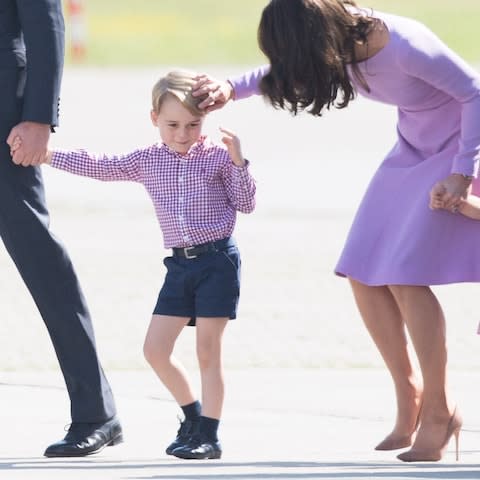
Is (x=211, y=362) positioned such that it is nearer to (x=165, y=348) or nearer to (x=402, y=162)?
(x=165, y=348)

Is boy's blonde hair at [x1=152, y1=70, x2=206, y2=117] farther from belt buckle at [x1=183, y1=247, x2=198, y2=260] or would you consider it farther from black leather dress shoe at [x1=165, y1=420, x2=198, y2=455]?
black leather dress shoe at [x1=165, y1=420, x2=198, y2=455]

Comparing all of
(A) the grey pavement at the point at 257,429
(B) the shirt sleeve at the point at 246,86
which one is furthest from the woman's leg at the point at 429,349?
(B) the shirt sleeve at the point at 246,86

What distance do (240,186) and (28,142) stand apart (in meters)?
0.66

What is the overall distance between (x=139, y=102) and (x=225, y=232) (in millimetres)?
20550

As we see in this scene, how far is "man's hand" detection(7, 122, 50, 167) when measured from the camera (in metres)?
5.55

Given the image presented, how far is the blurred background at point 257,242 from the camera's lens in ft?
27.9

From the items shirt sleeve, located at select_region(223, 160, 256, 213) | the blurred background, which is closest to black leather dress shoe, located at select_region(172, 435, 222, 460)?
shirt sleeve, located at select_region(223, 160, 256, 213)

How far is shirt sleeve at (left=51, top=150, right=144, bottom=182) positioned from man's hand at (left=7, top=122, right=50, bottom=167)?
0.27 meters

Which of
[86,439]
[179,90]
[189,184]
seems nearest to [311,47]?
[179,90]

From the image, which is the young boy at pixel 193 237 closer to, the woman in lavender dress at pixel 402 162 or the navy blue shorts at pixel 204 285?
the navy blue shorts at pixel 204 285

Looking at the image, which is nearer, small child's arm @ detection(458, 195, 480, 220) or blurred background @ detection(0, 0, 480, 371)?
small child's arm @ detection(458, 195, 480, 220)

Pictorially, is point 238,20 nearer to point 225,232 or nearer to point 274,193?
point 274,193

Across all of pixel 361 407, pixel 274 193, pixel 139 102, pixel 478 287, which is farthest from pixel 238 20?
pixel 361 407

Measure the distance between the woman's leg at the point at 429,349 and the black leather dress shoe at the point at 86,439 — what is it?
946mm
